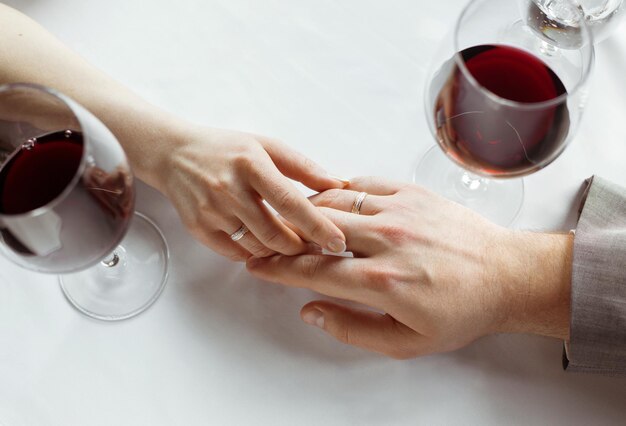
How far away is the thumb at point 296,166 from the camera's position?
0.82m

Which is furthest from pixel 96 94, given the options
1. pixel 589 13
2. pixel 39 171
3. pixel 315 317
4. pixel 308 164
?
pixel 589 13

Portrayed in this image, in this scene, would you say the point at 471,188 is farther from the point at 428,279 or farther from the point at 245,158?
the point at 245,158

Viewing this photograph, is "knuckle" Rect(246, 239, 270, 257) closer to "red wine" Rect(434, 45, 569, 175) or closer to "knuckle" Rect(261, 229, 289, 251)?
"knuckle" Rect(261, 229, 289, 251)

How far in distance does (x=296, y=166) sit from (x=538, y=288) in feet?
1.06

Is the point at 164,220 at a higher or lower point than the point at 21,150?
lower

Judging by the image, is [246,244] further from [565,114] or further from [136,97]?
[565,114]

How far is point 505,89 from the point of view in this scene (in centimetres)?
74

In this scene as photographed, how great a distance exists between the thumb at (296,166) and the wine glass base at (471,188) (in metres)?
0.13

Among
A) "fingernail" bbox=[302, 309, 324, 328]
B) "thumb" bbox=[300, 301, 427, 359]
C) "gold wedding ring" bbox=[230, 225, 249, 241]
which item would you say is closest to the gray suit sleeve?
"thumb" bbox=[300, 301, 427, 359]

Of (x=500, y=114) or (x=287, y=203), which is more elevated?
(x=500, y=114)

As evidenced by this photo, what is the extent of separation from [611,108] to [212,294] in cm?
58

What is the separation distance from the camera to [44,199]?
677mm

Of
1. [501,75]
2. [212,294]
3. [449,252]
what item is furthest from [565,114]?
[212,294]

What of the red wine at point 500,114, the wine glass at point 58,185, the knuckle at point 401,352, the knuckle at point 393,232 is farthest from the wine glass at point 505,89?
the wine glass at point 58,185
